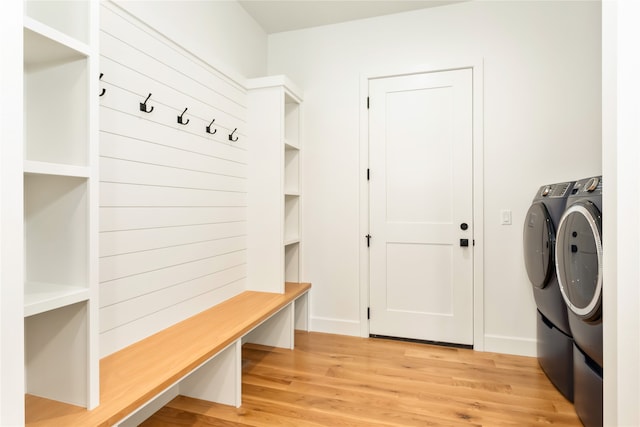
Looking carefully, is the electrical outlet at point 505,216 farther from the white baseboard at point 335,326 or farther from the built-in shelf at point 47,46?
the built-in shelf at point 47,46

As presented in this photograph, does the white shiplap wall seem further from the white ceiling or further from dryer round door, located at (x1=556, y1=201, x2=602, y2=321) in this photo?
dryer round door, located at (x1=556, y1=201, x2=602, y2=321)

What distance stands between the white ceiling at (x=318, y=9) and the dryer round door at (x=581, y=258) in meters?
1.95

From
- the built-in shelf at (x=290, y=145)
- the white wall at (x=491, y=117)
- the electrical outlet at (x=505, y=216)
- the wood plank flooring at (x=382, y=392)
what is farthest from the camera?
the built-in shelf at (x=290, y=145)

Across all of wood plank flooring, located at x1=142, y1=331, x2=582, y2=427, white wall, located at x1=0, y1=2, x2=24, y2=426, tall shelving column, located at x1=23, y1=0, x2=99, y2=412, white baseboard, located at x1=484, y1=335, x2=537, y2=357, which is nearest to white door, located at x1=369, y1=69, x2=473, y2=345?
white baseboard, located at x1=484, y1=335, x2=537, y2=357

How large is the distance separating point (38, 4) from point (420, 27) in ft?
8.30

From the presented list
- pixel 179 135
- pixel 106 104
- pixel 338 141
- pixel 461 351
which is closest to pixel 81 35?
pixel 106 104

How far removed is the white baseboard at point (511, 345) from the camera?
2586 mm

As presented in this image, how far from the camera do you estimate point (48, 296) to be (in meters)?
1.04

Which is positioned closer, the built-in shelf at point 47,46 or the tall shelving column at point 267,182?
the built-in shelf at point 47,46

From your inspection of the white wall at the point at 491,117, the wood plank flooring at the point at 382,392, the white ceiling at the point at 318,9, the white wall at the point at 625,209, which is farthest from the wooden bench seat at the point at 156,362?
the white ceiling at the point at 318,9

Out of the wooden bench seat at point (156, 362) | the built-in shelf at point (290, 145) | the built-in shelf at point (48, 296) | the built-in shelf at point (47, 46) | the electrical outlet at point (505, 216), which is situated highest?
the built-in shelf at point (290, 145)

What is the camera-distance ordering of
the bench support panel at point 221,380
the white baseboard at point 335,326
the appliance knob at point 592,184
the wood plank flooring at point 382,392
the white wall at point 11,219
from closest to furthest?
the white wall at point 11,219, the appliance knob at point 592,184, the wood plank flooring at point 382,392, the bench support panel at point 221,380, the white baseboard at point 335,326

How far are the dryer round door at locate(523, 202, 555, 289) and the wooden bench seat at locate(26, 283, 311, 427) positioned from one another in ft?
5.41

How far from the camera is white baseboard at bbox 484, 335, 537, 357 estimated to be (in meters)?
2.59
